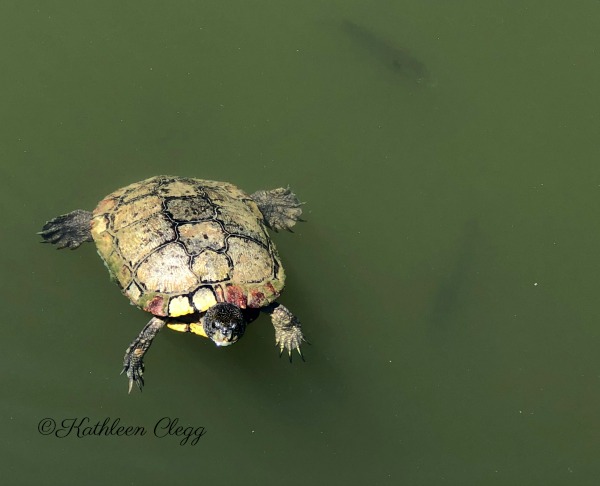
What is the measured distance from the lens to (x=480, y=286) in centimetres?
504

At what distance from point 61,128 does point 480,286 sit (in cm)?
362

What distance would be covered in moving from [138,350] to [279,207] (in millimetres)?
1524

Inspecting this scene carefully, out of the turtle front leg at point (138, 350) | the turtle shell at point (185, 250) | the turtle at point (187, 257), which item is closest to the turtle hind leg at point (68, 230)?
the turtle at point (187, 257)

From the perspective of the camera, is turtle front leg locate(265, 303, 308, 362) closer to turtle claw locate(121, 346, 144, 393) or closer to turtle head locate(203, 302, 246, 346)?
turtle head locate(203, 302, 246, 346)

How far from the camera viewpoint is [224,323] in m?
3.70

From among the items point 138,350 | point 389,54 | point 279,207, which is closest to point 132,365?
point 138,350

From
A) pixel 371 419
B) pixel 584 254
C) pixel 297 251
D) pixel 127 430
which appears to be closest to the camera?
pixel 127 430

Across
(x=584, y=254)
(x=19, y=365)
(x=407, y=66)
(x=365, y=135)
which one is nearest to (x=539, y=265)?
(x=584, y=254)

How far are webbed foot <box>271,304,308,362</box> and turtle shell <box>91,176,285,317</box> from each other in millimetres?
241

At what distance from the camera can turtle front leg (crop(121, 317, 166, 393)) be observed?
4.02m

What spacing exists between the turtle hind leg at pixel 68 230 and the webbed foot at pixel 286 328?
1439 mm

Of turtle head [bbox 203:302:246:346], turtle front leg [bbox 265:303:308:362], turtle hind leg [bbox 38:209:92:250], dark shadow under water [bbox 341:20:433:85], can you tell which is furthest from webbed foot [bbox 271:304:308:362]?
dark shadow under water [bbox 341:20:433:85]

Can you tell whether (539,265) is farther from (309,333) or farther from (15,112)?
(15,112)

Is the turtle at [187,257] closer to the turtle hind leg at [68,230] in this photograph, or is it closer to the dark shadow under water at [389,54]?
the turtle hind leg at [68,230]
